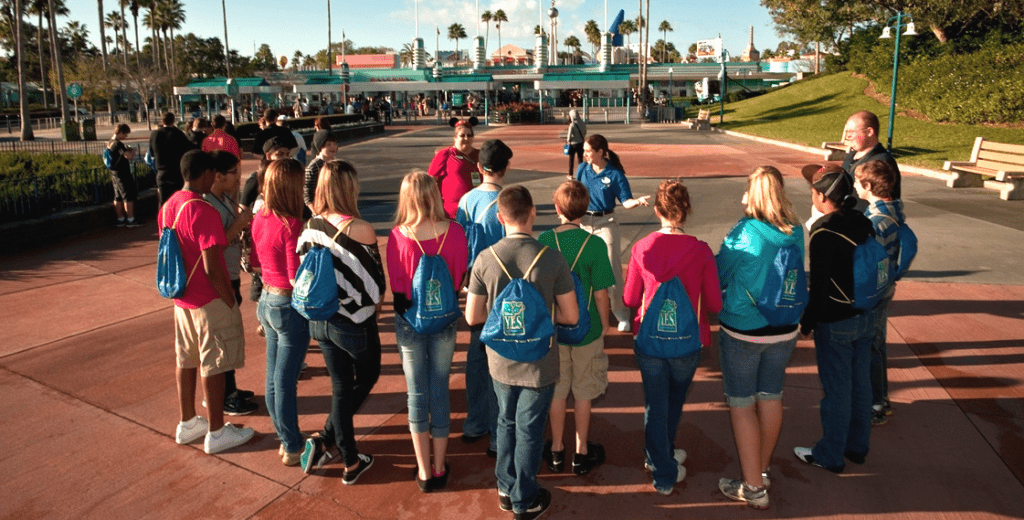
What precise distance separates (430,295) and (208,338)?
1635 mm

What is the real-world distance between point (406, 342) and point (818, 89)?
40916mm

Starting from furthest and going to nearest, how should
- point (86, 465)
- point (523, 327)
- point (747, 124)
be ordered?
point (747, 124)
point (86, 465)
point (523, 327)

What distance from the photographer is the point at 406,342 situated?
11.9 ft

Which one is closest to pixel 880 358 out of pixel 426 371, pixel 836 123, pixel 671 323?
pixel 671 323

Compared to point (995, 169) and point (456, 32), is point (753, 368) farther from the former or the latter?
point (456, 32)

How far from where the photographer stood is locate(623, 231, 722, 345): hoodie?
133 inches

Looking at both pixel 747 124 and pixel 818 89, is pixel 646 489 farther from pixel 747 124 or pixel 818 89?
pixel 818 89

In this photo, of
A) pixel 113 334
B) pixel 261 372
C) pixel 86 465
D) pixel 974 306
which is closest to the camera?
pixel 86 465

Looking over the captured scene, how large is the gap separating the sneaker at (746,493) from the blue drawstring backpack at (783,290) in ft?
3.08

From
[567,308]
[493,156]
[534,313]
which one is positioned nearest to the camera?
[534,313]

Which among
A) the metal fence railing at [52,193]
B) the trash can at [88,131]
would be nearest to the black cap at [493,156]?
the metal fence railing at [52,193]

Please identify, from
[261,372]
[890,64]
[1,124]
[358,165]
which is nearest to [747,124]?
[890,64]

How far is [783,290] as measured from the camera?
3.37 meters

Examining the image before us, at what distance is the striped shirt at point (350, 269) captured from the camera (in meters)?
3.61
